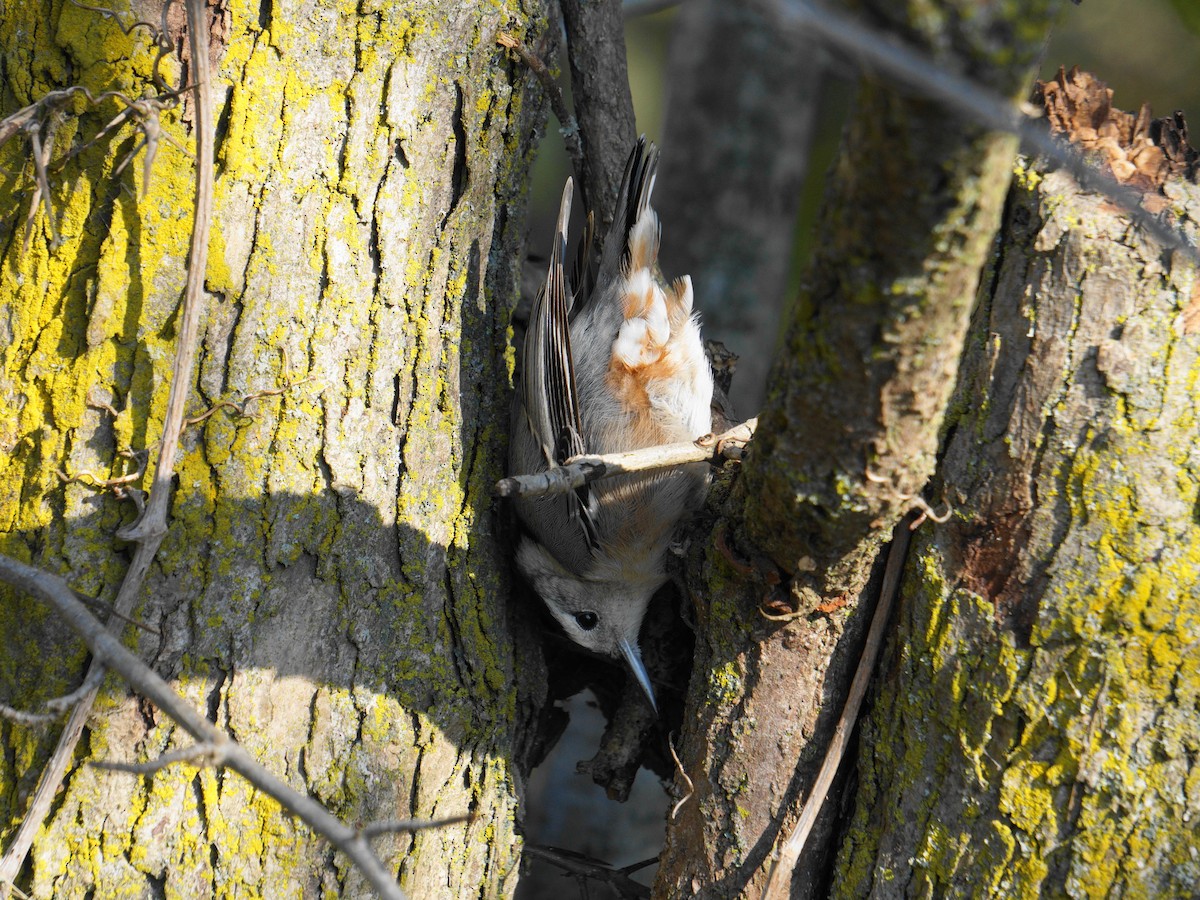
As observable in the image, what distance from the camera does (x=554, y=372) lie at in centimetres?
277

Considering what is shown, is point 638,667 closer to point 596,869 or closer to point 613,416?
point 596,869

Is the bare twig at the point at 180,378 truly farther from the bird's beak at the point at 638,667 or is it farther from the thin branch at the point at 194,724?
the bird's beak at the point at 638,667

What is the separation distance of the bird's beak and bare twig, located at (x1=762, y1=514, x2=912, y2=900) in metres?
0.67

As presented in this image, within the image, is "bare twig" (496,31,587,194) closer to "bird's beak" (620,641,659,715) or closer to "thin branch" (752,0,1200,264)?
"bird's beak" (620,641,659,715)

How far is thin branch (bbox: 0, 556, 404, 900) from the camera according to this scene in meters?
1.31

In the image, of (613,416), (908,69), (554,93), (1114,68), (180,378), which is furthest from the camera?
(1114,68)

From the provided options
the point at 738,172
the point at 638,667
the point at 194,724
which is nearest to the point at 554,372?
the point at 638,667

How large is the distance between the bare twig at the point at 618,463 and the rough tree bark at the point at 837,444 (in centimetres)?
31

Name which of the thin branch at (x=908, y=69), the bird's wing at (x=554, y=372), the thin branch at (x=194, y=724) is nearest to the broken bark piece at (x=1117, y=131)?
the thin branch at (x=908, y=69)

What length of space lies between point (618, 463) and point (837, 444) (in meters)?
0.84

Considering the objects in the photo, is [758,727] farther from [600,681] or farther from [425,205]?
[425,205]

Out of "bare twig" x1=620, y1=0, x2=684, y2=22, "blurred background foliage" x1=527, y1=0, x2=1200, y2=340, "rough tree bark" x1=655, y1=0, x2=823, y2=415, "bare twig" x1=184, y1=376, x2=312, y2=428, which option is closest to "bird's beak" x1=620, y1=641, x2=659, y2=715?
"bare twig" x1=184, y1=376, x2=312, y2=428

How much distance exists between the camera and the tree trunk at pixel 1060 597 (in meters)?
1.74

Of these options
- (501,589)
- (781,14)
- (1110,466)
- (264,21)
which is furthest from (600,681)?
(781,14)
